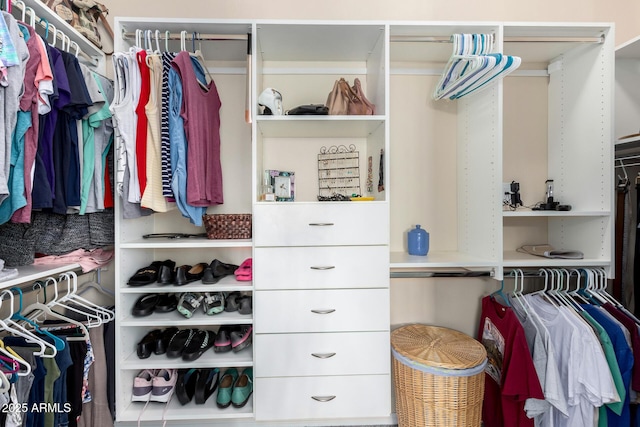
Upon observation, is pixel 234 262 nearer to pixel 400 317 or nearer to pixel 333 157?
pixel 333 157

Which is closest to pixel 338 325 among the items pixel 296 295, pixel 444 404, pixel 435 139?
pixel 296 295

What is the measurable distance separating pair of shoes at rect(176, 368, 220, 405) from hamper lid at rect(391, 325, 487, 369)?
3.30 feet

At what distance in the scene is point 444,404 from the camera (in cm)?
138

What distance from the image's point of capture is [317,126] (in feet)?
5.43

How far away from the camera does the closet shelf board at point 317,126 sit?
1470 mm

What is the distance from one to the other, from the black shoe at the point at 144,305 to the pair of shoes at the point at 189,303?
0.14 meters

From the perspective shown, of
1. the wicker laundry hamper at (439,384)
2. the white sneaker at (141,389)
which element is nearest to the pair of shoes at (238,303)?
the white sneaker at (141,389)

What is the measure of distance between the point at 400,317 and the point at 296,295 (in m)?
0.82

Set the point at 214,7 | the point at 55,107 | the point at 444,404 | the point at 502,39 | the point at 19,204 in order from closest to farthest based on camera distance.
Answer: the point at 19,204 < the point at 55,107 < the point at 444,404 < the point at 502,39 < the point at 214,7

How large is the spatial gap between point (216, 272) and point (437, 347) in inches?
47.5

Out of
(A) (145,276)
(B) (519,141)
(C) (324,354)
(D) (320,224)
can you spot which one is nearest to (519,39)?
(B) (519,141)

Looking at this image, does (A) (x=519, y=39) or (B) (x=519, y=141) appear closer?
(A) (x=519, y=39)

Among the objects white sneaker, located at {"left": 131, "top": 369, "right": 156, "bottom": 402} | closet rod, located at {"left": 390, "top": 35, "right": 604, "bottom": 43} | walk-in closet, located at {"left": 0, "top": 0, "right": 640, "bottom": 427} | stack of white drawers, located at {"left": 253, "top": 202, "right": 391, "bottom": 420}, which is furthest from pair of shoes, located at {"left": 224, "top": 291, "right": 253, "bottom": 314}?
closet rod, located at {"left": 390, "top": 35, "right": 604, "bottom": 43}

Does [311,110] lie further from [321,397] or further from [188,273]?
[321,397]
